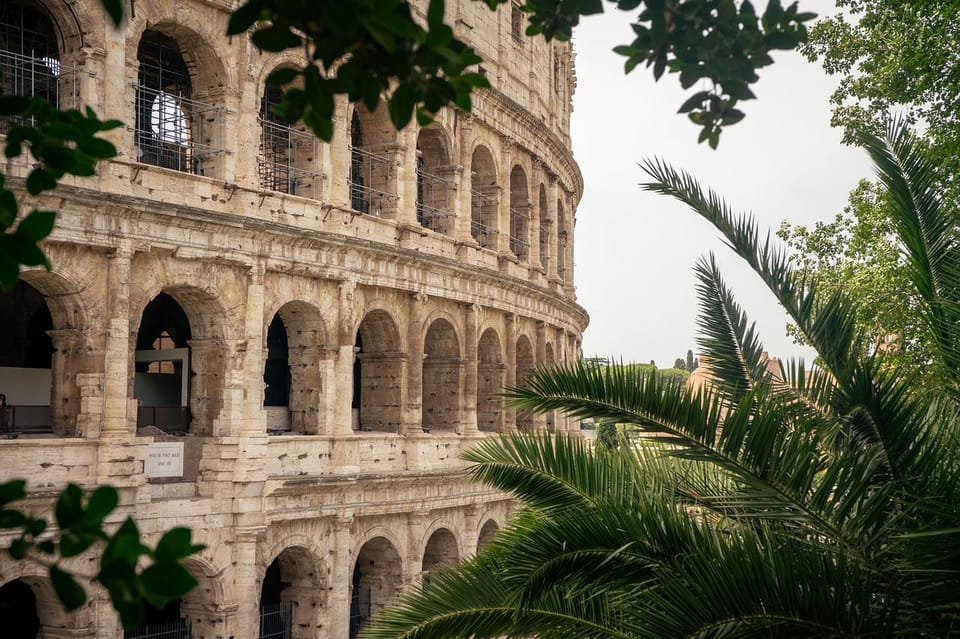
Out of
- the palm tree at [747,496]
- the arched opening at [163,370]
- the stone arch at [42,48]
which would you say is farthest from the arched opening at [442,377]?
the palm tree at [747,496]

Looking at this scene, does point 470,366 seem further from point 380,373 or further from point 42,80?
point 42,80

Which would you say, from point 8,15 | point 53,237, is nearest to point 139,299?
point 53,237

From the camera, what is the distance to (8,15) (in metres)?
18.3

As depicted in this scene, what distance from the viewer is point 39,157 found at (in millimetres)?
4195

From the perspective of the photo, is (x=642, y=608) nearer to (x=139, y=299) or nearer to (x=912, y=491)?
(x=912, y=491)

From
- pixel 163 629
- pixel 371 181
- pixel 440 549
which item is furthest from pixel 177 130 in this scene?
pixel 440 549

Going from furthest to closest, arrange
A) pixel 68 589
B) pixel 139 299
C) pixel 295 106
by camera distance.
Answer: pixel 139 299
pixel 295 106
pixel 68 589

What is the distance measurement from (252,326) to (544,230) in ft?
39.3

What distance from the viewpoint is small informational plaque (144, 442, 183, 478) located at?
57.7ft

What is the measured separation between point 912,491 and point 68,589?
5.20m

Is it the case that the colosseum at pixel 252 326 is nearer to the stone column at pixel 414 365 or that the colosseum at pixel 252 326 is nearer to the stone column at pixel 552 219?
the stone column at pixel 414 365

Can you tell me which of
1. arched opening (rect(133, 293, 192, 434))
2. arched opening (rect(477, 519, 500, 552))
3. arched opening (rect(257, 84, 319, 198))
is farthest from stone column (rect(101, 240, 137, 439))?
arched opening (rect(477, 519, 500, 552))

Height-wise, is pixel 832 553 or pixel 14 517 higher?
pixel 14 517

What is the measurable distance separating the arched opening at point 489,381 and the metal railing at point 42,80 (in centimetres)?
1053
